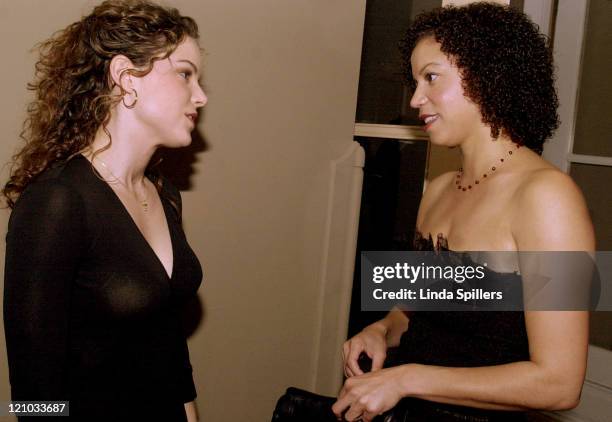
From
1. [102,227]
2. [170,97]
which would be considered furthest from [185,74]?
[102,227]

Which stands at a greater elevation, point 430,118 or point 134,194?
point 430,118

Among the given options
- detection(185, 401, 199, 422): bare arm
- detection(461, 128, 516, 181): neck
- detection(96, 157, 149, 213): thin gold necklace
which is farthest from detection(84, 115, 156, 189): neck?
detection(461, 128, 516, 181): neck

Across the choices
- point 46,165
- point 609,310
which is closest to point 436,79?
point 46,165

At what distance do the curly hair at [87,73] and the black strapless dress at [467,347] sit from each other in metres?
0.85

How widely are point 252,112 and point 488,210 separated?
0.85 metres

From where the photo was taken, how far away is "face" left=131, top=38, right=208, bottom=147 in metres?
1.25

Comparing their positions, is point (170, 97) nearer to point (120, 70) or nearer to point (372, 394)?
point (120, 70)

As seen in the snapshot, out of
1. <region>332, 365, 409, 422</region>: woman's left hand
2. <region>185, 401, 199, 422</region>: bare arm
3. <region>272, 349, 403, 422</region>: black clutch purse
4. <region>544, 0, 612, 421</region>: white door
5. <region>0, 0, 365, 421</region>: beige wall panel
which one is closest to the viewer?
<region>332, 365, 409, 422</region>: woman's left hand

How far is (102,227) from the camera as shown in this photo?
45.2 inches

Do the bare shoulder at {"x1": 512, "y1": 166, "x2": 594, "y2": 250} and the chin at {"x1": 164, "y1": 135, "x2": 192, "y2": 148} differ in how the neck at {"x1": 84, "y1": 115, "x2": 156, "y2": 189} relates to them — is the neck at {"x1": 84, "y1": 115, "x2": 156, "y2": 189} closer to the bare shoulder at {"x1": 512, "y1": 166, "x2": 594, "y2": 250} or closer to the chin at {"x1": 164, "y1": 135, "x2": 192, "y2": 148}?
the chin at {"x1": 164, "y1": 135, "x2": 192, "y2": 148}

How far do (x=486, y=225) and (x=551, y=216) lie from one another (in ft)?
0.58

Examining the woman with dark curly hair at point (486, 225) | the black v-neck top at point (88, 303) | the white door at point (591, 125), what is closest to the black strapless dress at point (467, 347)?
the woman with dark curly hair at point (486, 225)

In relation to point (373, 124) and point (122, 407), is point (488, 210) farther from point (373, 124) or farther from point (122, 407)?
point (373, 124)

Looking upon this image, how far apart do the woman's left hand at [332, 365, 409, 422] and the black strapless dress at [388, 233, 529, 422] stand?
85mm
